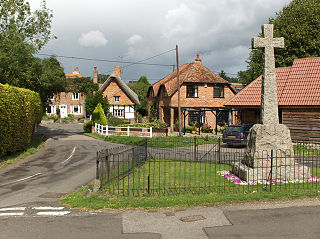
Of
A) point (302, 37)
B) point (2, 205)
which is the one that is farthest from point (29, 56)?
point (302, 37)

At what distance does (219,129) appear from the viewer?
35.7m

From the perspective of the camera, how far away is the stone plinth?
10078mm

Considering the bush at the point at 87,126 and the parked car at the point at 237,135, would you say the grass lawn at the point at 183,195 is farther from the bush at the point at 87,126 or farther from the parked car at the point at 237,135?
the bush at the point at 87,126

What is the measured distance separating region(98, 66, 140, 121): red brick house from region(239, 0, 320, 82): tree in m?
25.0

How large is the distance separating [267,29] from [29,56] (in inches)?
760

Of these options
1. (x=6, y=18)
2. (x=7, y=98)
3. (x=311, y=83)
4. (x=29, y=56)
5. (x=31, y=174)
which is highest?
(x=6, y=18)

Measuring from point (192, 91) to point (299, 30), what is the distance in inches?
566

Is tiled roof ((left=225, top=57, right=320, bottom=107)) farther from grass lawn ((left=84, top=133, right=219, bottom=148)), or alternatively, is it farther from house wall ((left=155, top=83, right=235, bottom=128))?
house wall ((left=155, top=83, right=235, bottom=128))

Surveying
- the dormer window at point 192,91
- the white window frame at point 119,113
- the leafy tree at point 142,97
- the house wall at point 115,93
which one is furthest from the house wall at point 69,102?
the dormer window at point 192,91

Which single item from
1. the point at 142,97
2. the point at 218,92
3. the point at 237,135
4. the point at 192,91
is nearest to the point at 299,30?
the point at 218,92

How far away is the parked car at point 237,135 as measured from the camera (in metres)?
21.0

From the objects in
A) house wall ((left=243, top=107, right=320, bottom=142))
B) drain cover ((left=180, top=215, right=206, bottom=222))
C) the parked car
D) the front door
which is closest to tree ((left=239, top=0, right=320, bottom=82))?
house wall ((left=243, top=107, right=320, bottom=142))

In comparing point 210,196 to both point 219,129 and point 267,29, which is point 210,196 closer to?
point 267,29

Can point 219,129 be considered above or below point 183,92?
below
